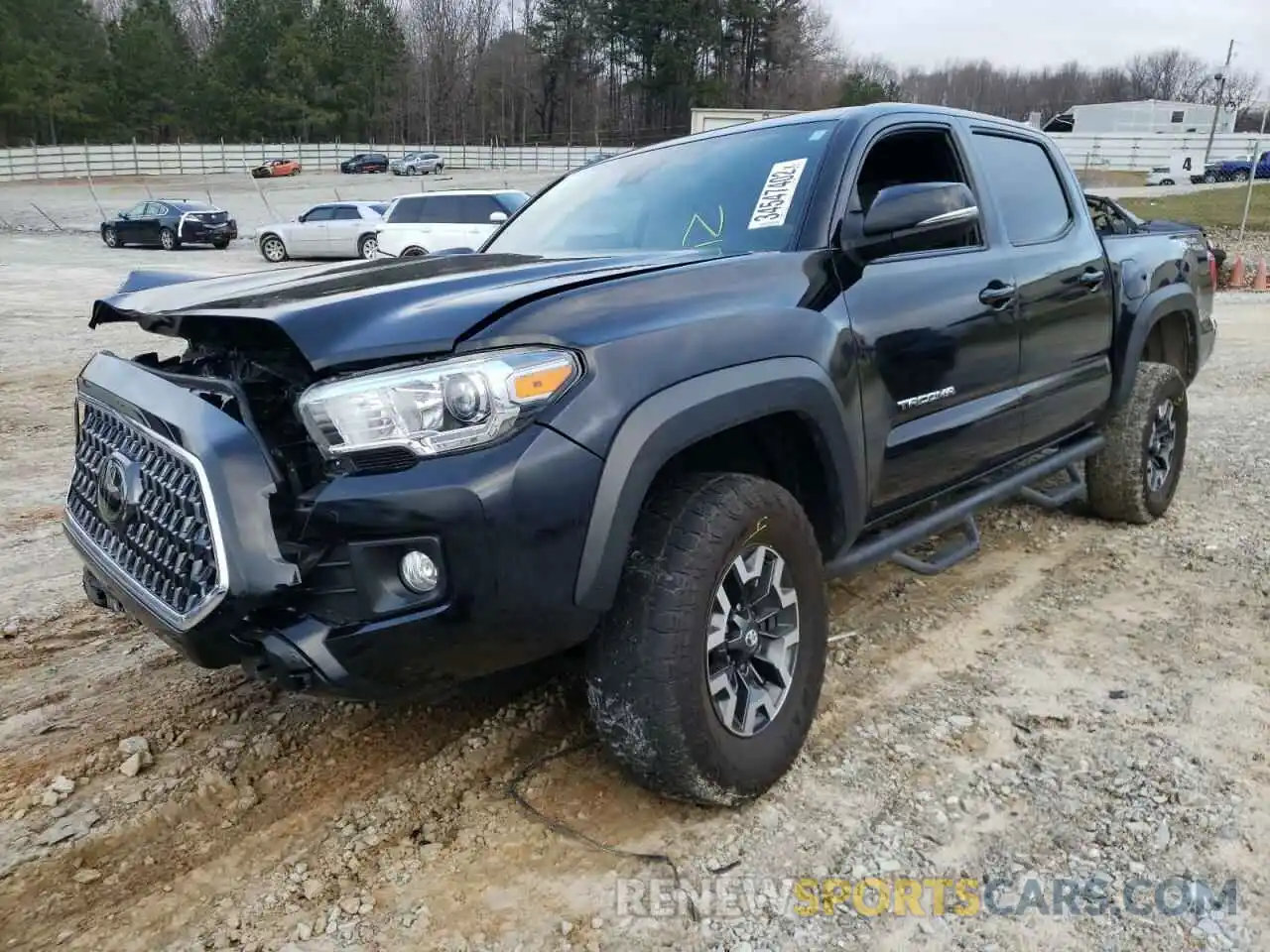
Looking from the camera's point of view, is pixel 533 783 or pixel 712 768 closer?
pixel 712 768

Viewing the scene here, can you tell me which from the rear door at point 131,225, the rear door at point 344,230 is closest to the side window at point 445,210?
the rear door at point 344,230

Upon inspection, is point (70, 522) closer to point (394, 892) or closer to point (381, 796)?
point (381, 796)

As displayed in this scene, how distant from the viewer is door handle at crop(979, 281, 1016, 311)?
3.41 metres

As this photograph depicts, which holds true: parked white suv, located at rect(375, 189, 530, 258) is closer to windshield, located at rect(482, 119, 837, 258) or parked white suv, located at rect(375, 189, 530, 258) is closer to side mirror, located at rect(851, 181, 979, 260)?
windshield, located at rect(482, 119, 837, 258)

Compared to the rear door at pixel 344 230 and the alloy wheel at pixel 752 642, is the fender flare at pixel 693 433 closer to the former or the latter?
the alloy wheel at pixel 752 642

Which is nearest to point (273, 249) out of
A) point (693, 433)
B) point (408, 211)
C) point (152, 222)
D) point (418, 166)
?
point (152, 222)

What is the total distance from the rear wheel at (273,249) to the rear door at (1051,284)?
22.4m

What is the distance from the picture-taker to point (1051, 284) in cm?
385

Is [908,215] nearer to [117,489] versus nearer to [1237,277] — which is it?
[117,489]

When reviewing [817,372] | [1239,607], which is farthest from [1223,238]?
[817,372]

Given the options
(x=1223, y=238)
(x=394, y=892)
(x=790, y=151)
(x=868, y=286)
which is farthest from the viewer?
(x=1223, y=238)

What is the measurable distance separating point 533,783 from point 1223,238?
91.4 feet

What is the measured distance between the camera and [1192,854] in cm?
242

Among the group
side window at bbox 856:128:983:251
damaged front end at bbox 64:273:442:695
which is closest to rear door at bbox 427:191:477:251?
side window at bbox 856:128:983:251
